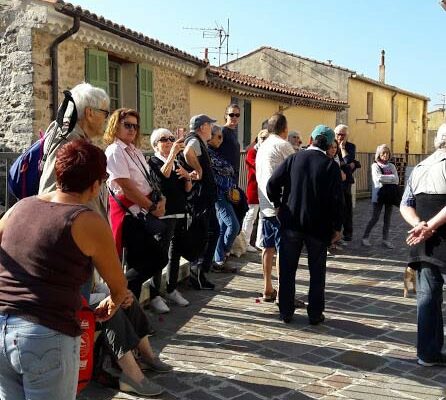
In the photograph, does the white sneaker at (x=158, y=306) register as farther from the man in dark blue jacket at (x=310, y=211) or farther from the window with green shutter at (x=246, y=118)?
the window with green shutter at (x=246, y=118)

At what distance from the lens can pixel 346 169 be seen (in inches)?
338

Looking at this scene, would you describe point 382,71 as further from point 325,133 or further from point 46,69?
point 325,133

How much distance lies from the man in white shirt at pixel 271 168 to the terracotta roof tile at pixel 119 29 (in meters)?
5.24

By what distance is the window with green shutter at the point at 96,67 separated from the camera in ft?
33.7

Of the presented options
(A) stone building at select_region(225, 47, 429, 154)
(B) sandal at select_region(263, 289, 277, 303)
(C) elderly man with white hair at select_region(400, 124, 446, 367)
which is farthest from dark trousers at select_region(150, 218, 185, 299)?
(A) stone building at select_region(225, 47, 429, 154)

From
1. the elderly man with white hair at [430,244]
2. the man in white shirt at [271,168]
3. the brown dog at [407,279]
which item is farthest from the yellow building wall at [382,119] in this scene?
the elderly man with white hair at [430,244]

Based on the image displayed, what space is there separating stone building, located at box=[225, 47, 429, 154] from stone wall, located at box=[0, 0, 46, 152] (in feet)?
54.1

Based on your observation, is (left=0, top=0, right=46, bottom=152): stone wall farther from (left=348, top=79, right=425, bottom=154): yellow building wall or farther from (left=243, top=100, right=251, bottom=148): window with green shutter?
(left=348, top=79, right=425, bottom=154): yellow building wall

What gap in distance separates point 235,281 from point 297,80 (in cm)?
2034

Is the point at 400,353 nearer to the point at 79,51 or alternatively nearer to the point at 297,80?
the point at 79,51

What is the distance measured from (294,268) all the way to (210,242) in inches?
55.9

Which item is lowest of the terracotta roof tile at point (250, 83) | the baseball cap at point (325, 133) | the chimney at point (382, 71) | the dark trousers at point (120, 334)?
the dark trousers at point (120, 334)

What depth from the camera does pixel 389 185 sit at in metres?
8.93

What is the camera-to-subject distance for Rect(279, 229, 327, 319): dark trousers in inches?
193
